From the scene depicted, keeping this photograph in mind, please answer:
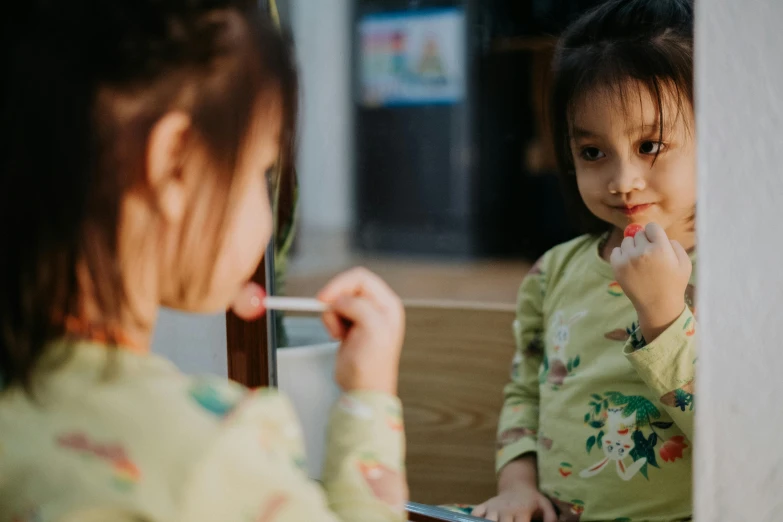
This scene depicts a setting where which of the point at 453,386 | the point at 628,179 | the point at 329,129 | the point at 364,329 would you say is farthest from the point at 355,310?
the point at 329,129

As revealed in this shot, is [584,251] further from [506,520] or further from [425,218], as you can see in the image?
[425,218]

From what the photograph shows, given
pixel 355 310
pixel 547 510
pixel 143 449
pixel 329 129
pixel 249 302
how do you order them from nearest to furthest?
pixel 143 449 < pixel 355 310 < pixel 249 302 < pixel 547 510 < pixel 329 129

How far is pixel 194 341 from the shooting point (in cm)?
61

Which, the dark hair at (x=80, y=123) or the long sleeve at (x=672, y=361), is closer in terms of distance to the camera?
the dark hair at (x=80, y=123)

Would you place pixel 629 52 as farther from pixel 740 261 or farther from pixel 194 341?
pixel 194 341

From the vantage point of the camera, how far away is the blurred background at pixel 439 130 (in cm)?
273

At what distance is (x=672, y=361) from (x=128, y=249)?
0.35 metres

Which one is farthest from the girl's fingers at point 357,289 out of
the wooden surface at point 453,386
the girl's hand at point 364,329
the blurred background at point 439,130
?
the blurred background at point 439,130

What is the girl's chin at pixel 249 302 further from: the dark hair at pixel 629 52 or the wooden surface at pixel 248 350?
the dark hair at pixel 629 52

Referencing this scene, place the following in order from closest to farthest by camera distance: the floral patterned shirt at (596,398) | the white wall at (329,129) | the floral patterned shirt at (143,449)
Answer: the floral patterned shirt at (143,449), the floral patterned shirt at (596,398), the white wall at (329,129)

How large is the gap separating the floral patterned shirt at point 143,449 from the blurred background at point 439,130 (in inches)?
84.8

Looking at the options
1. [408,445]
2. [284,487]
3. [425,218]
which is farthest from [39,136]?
[425,218]

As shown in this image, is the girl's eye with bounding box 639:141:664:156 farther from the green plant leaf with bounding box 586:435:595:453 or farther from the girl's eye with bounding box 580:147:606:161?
the green plant leaf with bounding box 586:435:595:453

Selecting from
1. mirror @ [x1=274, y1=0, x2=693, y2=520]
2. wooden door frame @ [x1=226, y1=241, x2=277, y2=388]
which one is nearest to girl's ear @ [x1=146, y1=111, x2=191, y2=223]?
wooden door frame @ [x1=226, y1=241, x2=277, y2=388]
